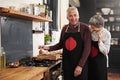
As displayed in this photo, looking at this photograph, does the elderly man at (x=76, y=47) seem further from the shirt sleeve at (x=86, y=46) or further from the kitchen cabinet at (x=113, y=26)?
the kitchen cabinet at (x=113, y=26)

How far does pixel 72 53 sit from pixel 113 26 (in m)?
5.79

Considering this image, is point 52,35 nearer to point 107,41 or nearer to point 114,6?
point 107,41

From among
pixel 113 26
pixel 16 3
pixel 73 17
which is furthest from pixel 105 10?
pixel 73 17

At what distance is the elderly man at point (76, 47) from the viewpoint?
2.57 metres

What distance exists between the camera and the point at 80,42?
2619 millimetres

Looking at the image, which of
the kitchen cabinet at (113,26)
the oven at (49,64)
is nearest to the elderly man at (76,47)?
the oven at (49,64)

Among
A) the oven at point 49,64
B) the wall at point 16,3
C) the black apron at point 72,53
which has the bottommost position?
the oven at point 49,64

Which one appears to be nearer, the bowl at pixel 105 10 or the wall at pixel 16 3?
the wall at pixel 16 3

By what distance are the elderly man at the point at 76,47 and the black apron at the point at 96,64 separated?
24 cm

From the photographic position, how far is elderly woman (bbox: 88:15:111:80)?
9.19 ft

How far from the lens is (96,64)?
112 inches

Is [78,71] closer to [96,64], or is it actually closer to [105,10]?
[96,64]

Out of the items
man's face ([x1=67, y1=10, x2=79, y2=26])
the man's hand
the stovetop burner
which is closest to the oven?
the stovetop burner

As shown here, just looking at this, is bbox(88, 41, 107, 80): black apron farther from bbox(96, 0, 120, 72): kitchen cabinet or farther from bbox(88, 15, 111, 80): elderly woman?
bbox(96, 0, 120, 72): kitchen cabinet
